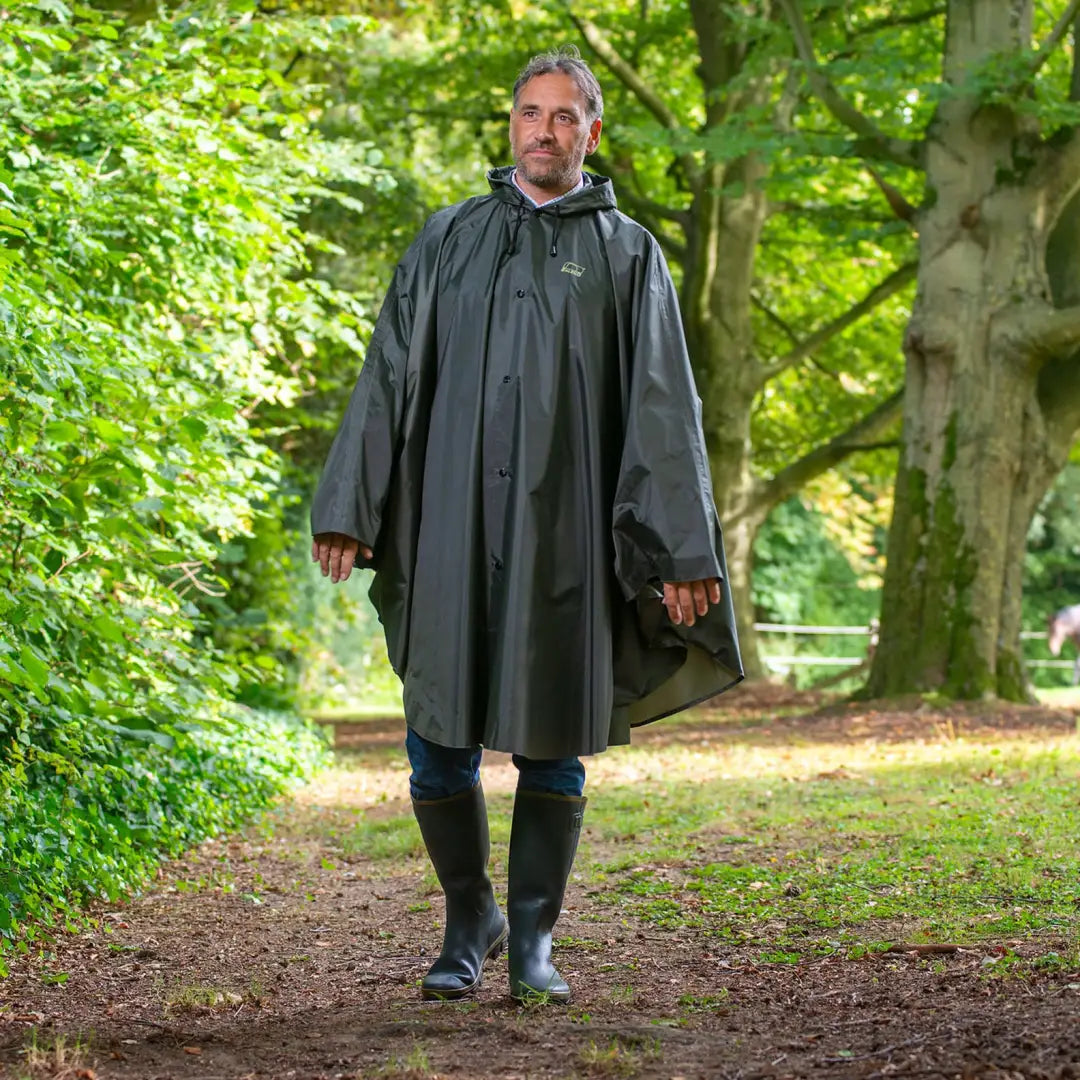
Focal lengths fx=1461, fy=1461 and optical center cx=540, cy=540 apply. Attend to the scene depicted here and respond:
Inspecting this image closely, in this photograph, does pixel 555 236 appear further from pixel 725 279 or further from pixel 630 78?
pixel 630 78

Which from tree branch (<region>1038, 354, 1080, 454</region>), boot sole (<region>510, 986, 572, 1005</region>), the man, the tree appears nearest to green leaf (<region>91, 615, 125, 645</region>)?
the man

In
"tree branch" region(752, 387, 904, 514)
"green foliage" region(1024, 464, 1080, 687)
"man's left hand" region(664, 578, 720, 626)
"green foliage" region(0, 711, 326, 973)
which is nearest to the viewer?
"man's left hand" region(664, 578, 720, 626)

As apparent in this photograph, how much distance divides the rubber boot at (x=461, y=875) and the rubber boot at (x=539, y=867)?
0.12 meters

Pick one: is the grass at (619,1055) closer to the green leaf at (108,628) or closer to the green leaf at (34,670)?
the green leaf at (34,670)

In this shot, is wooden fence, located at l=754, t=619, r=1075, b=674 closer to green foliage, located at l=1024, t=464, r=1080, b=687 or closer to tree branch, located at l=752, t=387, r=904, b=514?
green foliage, located at l=1024, t=464, r=1080, b=687

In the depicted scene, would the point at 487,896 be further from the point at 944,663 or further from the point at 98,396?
the point at 944,663

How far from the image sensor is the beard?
343 cm

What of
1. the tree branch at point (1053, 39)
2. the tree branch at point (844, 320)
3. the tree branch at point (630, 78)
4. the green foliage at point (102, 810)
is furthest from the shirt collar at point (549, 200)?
the tree branch at point (844, 320)

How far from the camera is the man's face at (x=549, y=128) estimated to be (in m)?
3.41

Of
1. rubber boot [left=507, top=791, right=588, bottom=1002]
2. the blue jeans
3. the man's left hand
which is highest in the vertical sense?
the man's left hand

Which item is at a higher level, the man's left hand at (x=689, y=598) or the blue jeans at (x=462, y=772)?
the man's left hand at (x=689, y=598)

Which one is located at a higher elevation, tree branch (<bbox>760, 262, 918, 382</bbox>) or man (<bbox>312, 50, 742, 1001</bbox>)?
tree branch (<bbox>760, 262, 918, 382</bbox>)

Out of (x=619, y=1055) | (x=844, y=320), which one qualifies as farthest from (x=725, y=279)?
(x=619, y=1055)

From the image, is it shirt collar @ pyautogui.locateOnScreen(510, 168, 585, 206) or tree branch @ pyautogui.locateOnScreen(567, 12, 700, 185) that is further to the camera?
tree branch @ pyautogui.locateOnScreen(567, 12, 700, 185)
